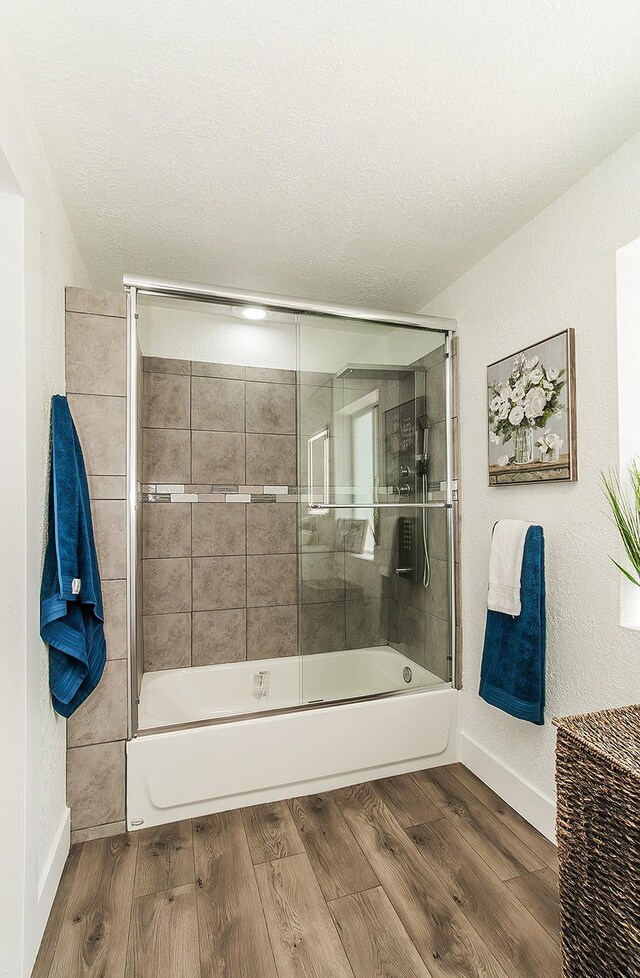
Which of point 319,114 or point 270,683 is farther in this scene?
point 270,683

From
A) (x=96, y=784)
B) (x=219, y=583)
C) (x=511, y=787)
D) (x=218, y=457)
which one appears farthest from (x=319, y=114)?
(x=511, y=787)

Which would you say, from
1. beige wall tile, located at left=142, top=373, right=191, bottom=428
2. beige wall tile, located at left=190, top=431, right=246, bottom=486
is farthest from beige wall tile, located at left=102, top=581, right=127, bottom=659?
beige wall tile, located at left=142, top=373, right=191, bottom=428

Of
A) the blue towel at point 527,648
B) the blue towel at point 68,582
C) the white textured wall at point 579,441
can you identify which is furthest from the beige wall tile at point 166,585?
the blue towel at point 527,648

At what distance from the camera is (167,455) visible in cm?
284

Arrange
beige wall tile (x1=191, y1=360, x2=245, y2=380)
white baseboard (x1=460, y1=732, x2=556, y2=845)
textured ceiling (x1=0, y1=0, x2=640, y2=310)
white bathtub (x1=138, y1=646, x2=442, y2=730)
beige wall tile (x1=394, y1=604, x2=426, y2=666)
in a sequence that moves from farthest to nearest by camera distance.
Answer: beige wall tile (x1=191, y1=360, x2=245, y2=380) < beige wall tile (x1=394, y1=604, x2=426, y2=666) < white bathtub (x1=138, y1=646, x2=442, y2=730) < white baseboard (x1=460, y1=732, x2=556, y2=845) < textured ceiling (x1=0, y1=0, x2=640, y2=310)

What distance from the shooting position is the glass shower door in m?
2.36

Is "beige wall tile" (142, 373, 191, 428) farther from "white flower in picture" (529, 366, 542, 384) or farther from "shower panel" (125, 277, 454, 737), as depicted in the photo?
"white flower in picture" (529, 366, 542, 384)

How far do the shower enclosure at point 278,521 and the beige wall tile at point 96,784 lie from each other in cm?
5

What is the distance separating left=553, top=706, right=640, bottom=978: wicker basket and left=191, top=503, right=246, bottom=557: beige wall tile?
2052 millimetres

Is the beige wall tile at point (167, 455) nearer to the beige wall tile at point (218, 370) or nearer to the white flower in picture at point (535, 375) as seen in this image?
the beige wall tile at point (218, 370)

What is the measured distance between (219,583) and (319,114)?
2273 mm

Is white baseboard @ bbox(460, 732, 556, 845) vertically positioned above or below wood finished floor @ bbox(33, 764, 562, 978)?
above

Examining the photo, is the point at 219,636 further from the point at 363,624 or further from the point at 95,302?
the point at 95,302

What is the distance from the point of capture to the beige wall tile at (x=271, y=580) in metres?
2.98
